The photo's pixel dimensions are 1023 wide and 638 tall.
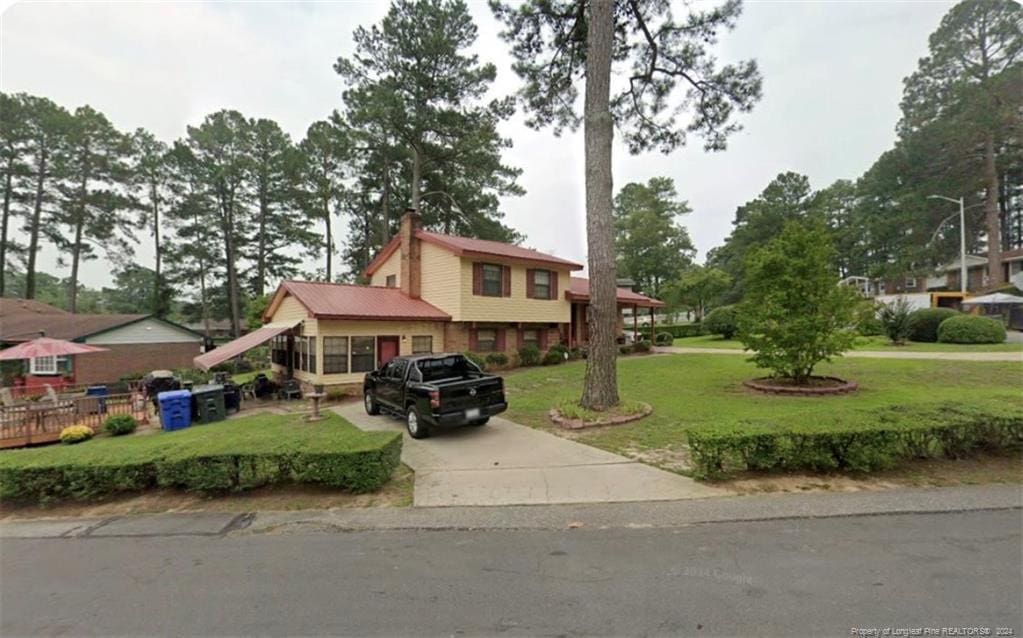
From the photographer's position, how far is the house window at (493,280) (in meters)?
17.8

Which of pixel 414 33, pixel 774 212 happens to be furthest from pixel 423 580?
pixel 774 212

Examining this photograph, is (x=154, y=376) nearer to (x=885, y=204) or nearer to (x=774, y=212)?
(x=774, y=212)

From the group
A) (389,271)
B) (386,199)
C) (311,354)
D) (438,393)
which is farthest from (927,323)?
(386,199)

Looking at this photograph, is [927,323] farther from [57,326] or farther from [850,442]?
[57,326]

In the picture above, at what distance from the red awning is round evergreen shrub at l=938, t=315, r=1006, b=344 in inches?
1165

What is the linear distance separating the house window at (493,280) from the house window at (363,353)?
521 cm

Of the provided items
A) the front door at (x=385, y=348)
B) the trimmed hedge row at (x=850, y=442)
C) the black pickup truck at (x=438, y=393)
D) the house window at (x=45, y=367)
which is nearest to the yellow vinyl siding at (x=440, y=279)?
the front door at (x=385, y=348)

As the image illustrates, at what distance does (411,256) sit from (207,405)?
31.4 ft

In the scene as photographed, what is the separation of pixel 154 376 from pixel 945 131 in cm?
4764

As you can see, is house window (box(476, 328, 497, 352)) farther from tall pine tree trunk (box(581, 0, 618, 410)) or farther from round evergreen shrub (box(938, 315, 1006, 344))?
round evergreen shrub (box(938, 315, 1006, 344))

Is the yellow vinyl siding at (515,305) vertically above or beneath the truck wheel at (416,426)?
above

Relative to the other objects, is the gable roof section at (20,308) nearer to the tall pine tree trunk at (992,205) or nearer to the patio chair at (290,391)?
the patio chair at (290,391)

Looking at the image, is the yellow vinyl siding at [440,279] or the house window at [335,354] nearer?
the house window at [335,354]

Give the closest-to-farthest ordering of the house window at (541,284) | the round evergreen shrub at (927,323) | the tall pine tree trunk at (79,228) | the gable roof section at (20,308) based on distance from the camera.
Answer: the house window at (541,284) < the round evergreen shrub at (927,323) < the gable roof section at (20,308) < the tall pine tree trunk at (79,228)
